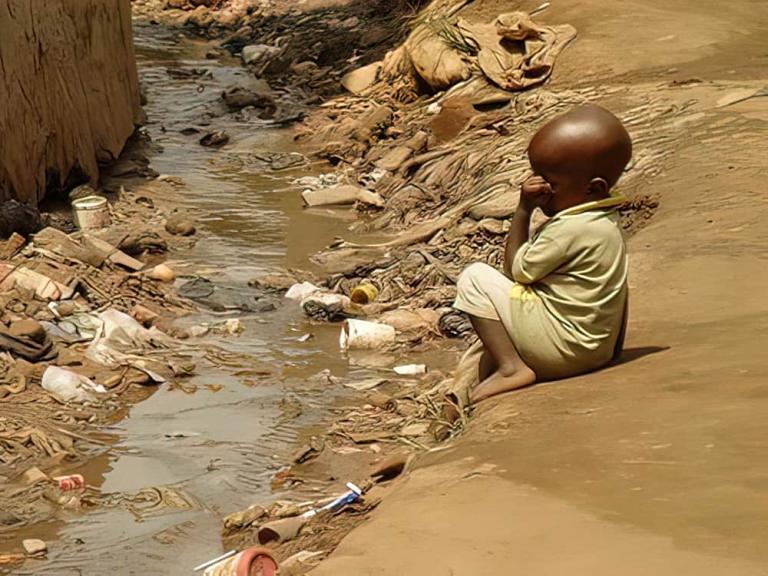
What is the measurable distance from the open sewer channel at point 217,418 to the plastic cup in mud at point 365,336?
10 centimetres

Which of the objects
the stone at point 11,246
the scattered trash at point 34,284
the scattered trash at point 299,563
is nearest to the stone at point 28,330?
the scattered trash at point 34,284

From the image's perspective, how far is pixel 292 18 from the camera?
19.2 metres

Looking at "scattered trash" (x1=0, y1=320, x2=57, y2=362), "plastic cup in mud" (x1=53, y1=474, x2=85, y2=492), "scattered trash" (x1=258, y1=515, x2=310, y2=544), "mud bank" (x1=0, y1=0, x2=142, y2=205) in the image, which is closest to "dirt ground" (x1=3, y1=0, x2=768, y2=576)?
"scattered trash" (x1=258, y1=515, x2=310, y2=544)

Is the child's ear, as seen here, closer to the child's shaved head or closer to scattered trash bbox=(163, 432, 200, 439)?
the child's shaved head

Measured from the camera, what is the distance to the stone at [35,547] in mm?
5430

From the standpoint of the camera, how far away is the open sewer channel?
556 cm

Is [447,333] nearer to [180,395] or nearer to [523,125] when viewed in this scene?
[180,395]

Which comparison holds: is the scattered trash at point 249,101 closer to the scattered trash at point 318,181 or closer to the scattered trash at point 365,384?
the scattered trash at point 318,181

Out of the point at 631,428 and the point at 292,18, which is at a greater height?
the point at 631,428

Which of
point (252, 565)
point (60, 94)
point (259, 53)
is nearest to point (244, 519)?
point (252, 565)

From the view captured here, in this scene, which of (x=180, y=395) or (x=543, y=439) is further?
(x=180, y=395)

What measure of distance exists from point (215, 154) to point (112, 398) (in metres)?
6.71

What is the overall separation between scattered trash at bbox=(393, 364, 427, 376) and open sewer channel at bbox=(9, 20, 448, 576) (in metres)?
0.22

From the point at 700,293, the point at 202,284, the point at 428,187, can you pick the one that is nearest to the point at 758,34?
the point at 428,187
